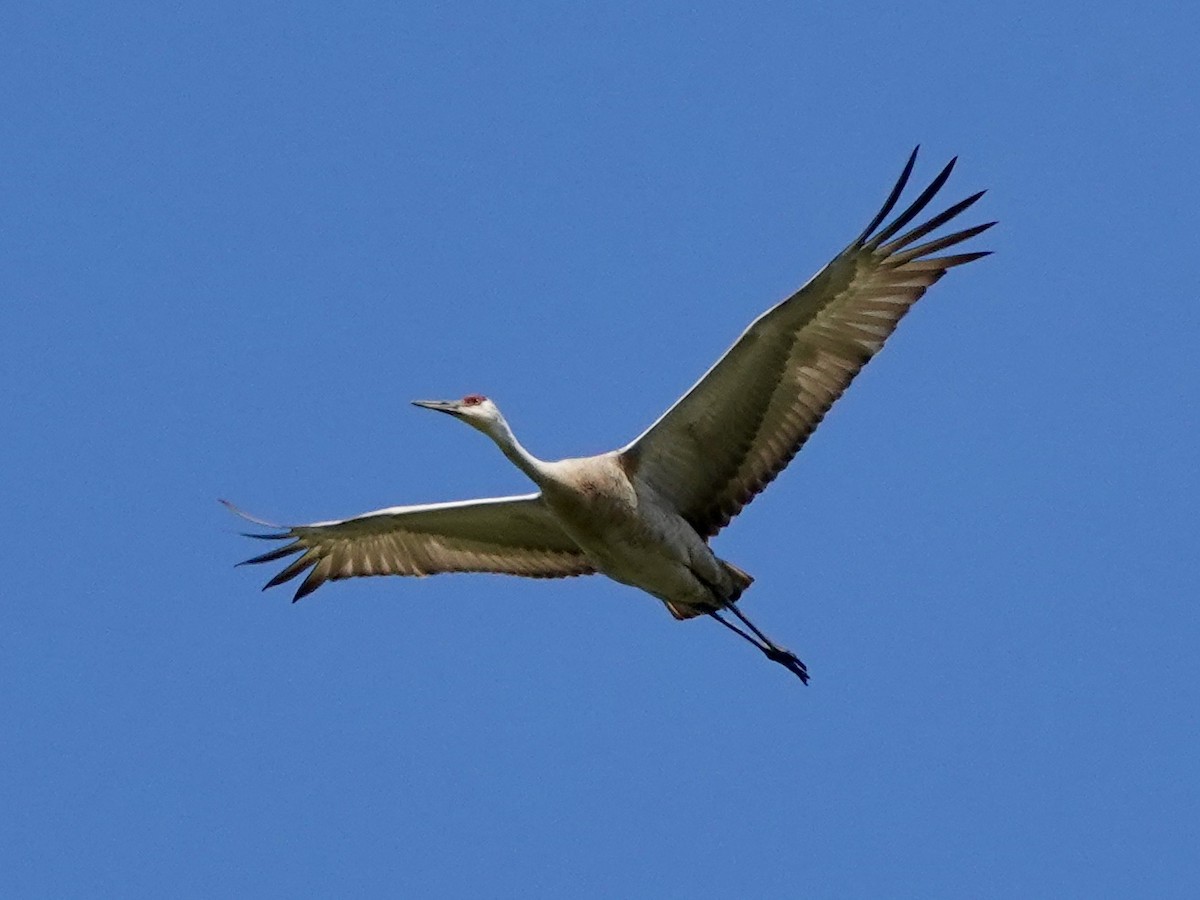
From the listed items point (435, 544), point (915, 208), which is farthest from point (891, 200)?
point (435, 544)

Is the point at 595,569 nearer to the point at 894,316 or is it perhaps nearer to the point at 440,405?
the point at 440,405

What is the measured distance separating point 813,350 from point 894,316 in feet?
1.93

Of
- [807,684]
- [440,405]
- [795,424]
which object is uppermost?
[440,405]

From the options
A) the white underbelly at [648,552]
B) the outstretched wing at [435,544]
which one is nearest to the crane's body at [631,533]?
the white underbelly at [648,552]

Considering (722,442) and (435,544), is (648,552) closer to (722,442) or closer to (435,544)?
(722,442)

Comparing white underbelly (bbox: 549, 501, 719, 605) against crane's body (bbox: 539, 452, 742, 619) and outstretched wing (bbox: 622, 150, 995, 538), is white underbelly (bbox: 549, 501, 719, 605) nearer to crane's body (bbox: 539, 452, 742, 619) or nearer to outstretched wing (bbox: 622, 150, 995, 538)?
crane's body (bbox: 539, 452, 742, 619)

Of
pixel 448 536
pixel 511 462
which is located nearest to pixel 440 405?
pixel 511 462

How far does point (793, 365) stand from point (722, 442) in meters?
0.74

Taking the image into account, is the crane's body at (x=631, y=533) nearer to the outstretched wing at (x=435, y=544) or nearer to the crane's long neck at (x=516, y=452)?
the crane's long neck at (x=516, y=452)

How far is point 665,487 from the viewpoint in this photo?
50.3ft

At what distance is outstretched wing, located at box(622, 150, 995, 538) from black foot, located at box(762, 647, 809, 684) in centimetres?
130

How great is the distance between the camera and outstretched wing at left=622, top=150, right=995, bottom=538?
14.7 metres

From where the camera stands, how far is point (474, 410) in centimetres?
1479

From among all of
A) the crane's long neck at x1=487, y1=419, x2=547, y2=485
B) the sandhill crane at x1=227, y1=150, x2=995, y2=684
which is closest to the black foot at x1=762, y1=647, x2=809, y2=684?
the sandhill crane at x1=227, y1=150, x2=995, y2=684
